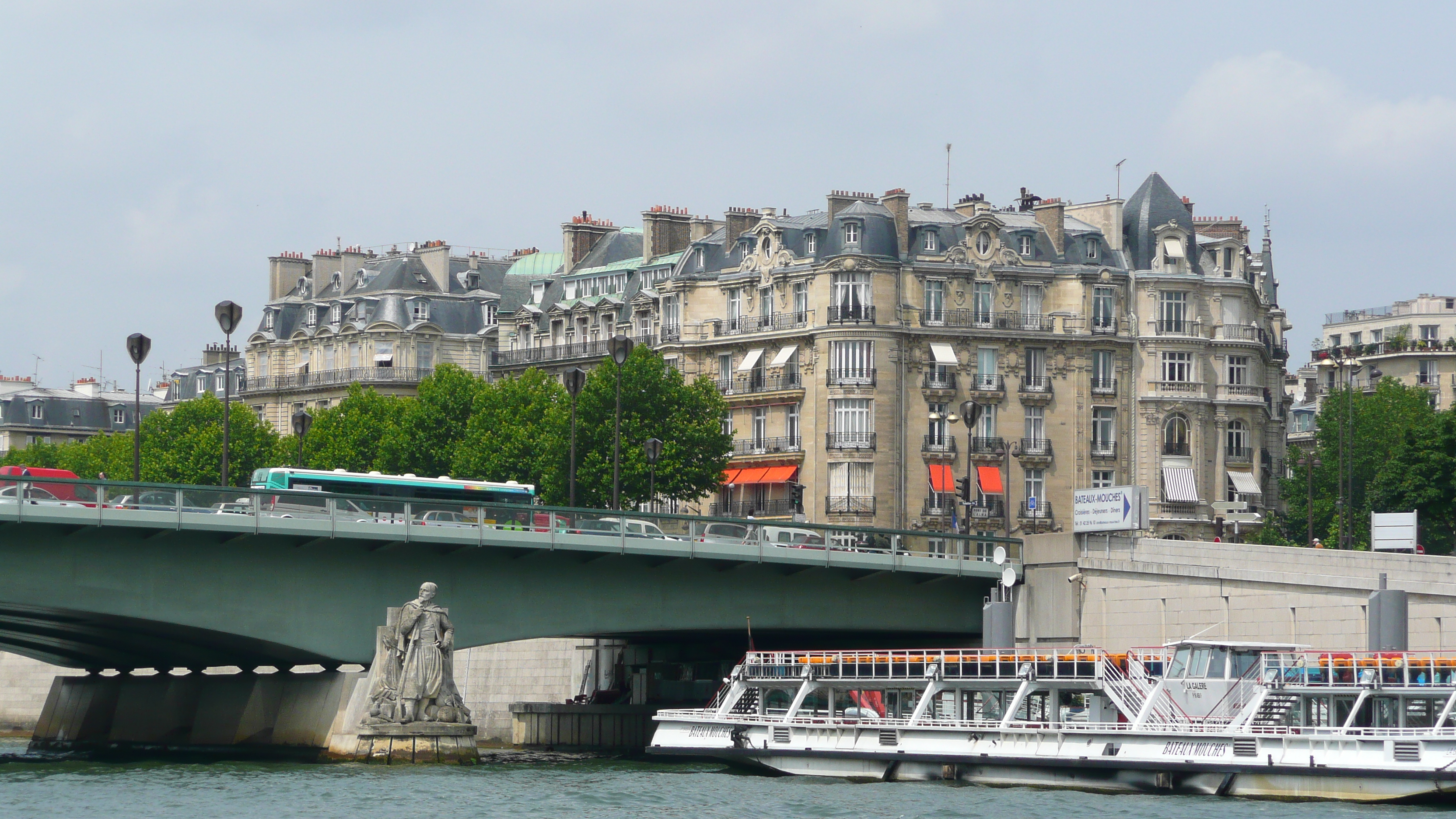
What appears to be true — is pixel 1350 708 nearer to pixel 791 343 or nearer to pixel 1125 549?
pixel 1125 549

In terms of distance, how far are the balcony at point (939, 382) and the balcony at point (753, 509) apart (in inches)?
293

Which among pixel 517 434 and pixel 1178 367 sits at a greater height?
pixel 1178 367

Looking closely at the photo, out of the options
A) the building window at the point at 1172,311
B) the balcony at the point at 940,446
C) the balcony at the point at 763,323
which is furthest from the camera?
the building window at the point at 1172,311

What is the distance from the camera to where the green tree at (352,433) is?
10431 centimetres

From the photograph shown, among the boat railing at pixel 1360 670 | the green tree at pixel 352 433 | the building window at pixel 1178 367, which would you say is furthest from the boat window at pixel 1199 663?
the green tree at pixel 352 433

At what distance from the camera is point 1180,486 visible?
98.3m

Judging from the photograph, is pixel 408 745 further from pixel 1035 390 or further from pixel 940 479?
pixel 1035 390

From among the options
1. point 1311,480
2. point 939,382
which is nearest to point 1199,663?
point 1311,480

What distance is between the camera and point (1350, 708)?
47000mm

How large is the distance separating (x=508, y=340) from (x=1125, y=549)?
61581 mm

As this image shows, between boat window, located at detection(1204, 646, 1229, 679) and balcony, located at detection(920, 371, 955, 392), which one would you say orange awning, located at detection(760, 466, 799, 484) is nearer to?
balcony, located at detection(920, 371, 955, 392)

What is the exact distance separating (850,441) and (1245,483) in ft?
58.8

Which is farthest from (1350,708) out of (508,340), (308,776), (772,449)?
(508,340)

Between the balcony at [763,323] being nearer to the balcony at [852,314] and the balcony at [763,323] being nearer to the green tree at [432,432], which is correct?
the balcony at [852,314]
